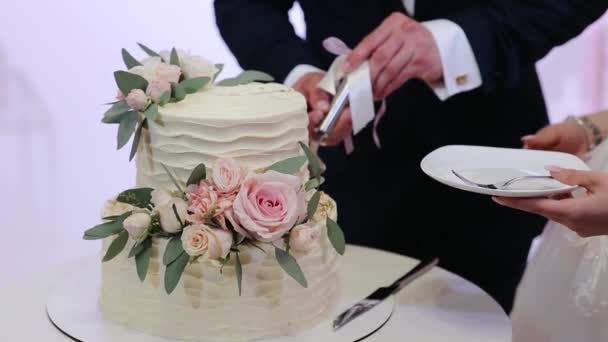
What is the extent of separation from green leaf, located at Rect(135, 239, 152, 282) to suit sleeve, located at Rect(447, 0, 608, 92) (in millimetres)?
653

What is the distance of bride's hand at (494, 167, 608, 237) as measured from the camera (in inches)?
36.3

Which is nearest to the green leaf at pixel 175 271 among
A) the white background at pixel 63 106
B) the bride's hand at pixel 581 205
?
the bride's hand at pixel 581 205

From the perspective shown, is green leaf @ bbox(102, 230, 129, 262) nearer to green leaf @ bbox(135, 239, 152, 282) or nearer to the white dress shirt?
green leaf @ bbox(135, 239, 152, 282)

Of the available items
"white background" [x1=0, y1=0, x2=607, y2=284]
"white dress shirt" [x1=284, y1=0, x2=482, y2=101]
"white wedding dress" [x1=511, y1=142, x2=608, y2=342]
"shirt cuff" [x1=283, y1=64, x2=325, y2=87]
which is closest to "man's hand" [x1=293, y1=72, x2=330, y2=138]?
"shirt cuff" [x1=283, y1=64, x2=325, y2=87]

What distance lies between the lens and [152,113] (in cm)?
A: 99

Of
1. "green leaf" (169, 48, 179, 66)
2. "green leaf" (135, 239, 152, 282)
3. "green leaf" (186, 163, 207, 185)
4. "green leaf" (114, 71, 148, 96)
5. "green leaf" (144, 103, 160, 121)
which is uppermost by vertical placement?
"green leaf" (169, 48, 179, 66)

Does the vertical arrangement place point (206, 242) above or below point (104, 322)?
above

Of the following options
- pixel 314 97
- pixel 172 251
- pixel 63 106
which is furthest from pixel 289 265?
pixel 63 106

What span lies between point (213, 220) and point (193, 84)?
21 centimetres

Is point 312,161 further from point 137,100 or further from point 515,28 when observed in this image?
point 515,28

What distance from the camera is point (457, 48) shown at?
4.39ft

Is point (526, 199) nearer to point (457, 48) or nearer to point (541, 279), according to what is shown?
point (541, 279)

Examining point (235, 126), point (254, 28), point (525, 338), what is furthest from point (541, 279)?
point (254, 28)

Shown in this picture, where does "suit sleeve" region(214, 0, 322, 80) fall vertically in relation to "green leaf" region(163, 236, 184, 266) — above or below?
above
